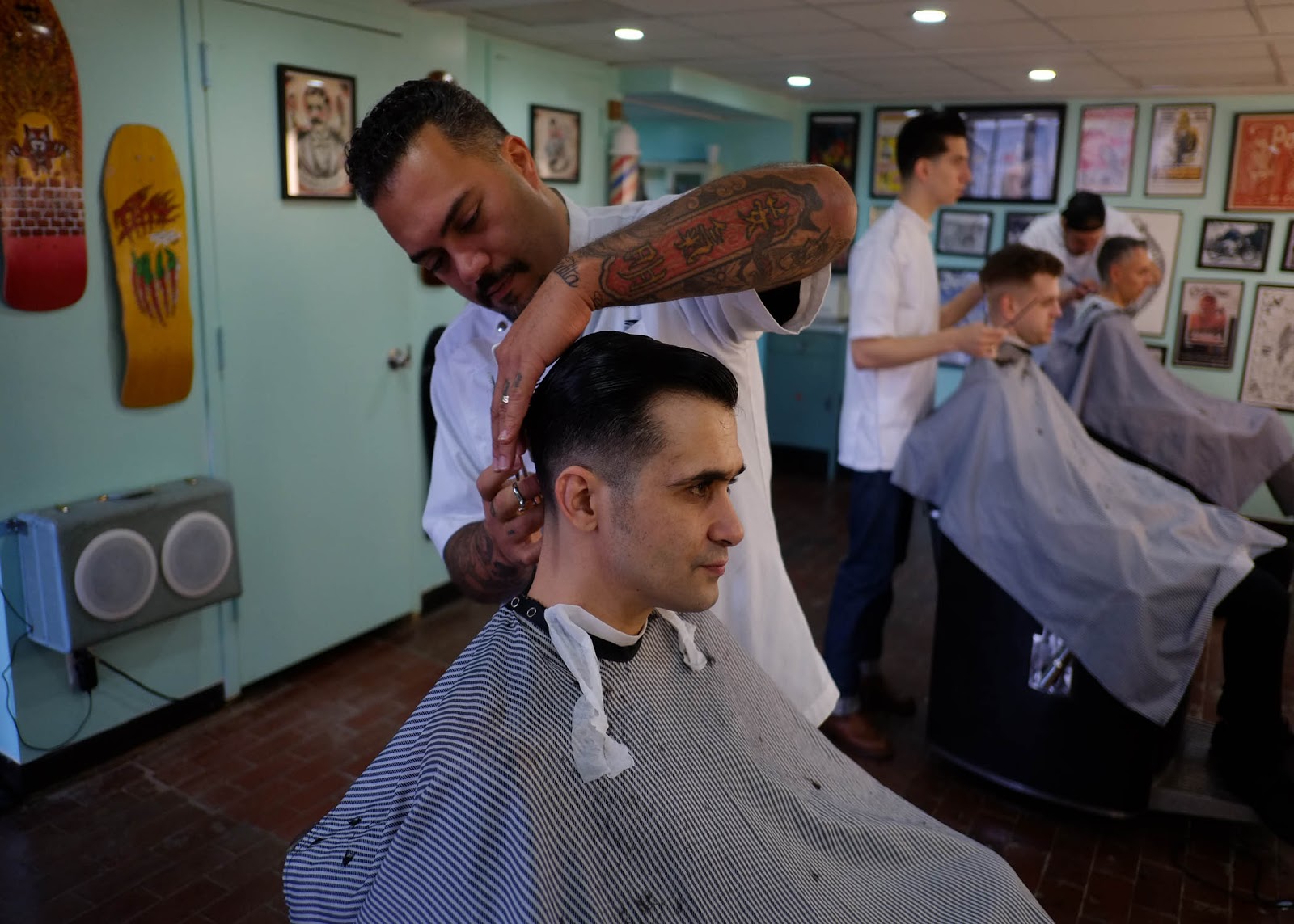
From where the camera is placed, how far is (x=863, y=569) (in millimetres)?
3088

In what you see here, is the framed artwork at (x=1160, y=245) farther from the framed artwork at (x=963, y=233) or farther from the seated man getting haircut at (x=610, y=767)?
the seated man getting haircut at (x=610, y=767)

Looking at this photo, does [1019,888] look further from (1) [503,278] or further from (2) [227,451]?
(2) [227,451]

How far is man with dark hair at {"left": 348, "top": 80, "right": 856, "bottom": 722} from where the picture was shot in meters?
1.10

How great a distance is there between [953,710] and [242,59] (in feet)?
9.11

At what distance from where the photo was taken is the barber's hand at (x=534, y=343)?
1.08 m

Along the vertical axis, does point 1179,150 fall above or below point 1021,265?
above

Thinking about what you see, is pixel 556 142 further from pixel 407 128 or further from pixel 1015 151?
pixel 407 128

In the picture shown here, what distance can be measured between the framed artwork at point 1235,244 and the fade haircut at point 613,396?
5.15m

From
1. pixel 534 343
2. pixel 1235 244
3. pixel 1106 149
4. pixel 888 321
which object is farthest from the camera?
pixel 1106 149

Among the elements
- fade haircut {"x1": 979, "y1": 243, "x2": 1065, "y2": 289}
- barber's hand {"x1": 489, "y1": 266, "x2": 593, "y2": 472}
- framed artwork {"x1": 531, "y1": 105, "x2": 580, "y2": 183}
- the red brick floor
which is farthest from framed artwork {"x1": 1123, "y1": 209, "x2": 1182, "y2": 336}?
barber's hand {"x1": 489, "y1": 266, "x2": 593, "y2": 472}

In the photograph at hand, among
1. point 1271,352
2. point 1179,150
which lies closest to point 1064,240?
point 1179,150

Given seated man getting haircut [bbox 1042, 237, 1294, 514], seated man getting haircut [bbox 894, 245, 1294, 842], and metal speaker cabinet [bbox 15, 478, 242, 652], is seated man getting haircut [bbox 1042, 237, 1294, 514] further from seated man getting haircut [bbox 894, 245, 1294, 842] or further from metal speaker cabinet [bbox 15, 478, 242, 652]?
metal speaker cabinet [bbox 15, 478, 242, 652]

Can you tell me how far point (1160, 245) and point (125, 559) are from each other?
5167mm

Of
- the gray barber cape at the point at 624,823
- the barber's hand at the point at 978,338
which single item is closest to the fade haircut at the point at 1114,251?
the barber's hand at the point at 978,338
